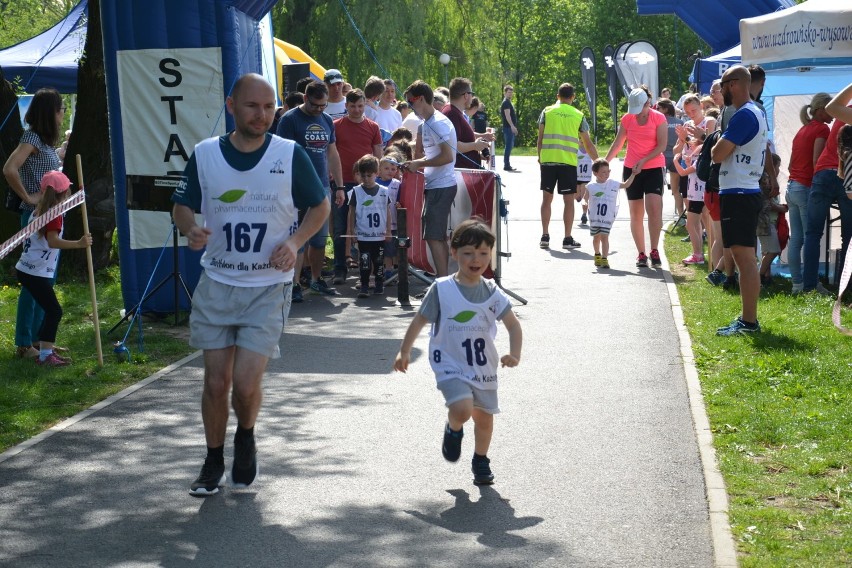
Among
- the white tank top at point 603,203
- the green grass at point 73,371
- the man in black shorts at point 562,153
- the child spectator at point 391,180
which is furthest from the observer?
the man in black shorts at point 562,153

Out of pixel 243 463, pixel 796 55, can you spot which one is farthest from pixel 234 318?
pixel 796 55

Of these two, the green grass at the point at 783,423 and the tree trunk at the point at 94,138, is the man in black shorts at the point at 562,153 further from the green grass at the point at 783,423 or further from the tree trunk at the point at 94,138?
the tree trunk at the point at 94,138

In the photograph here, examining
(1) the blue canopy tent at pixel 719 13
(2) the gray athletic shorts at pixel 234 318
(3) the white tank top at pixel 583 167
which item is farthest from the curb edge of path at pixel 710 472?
(1) the blue canopy tent at pixel 719 13

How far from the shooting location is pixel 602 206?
14.7m

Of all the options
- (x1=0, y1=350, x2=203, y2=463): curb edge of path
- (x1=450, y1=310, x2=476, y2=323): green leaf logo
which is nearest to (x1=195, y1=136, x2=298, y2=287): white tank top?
(x1=450, y1=310, x2=476, y2=323): green leaf logo

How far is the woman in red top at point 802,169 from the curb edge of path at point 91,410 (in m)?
5.90

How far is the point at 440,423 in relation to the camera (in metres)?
7.63

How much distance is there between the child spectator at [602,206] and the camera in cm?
1464

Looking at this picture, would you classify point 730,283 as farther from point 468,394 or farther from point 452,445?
point 468,394

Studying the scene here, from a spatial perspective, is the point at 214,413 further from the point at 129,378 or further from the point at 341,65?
the point at 341,65

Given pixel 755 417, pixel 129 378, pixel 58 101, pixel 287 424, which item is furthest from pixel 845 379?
pixel 58 101

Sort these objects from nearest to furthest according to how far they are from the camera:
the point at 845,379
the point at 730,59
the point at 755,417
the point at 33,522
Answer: the point at 33,522 < the point at 755,417 < the point at 845,379 < the point at 730,59

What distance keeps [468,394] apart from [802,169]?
281 inches

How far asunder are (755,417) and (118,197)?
21.1 ft
